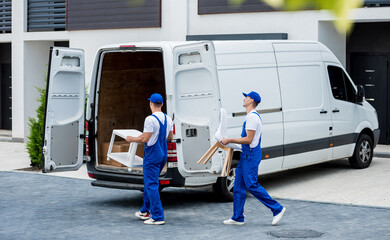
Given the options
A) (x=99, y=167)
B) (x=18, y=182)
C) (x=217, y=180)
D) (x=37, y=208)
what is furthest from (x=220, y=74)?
(x=18, y=182)

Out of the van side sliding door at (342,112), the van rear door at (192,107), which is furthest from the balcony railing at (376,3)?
the van rear door at (192,107)

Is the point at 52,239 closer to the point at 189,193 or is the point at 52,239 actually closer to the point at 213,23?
the point at 189,193

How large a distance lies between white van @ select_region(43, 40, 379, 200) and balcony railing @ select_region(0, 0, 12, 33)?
11162 millimetres

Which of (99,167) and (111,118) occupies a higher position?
(111,118)

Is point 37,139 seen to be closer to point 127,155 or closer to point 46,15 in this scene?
point 127,155

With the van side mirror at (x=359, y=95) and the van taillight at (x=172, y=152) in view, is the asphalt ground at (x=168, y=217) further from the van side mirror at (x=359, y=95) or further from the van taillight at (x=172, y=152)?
the van side mirror at (x=359, y=95)

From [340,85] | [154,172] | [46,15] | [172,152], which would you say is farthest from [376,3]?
[46,15]

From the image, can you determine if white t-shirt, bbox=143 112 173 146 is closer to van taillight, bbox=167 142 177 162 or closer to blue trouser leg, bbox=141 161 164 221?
blue trouser leg, bbox=141 161 164 221

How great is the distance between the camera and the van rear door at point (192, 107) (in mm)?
8930

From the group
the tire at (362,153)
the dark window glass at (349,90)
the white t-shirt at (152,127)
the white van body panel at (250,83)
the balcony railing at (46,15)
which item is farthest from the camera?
the balcony railing at (46,15)

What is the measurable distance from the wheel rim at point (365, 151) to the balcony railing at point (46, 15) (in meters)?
10.2

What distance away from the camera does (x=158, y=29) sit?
1775cm

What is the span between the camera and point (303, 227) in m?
8.27

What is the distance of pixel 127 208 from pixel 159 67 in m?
2.50
